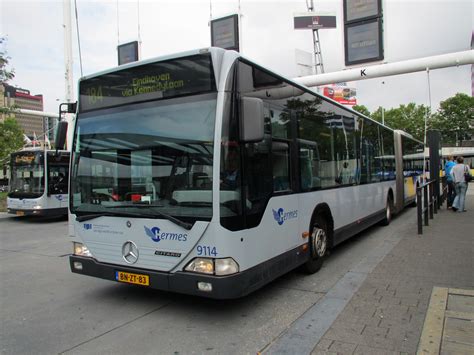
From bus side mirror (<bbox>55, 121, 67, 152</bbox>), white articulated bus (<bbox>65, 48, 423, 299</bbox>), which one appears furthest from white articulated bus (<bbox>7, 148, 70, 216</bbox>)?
white articulated bus (<bbox>65, 48, 423, 299</bbox>)

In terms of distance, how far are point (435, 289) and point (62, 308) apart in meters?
4.92

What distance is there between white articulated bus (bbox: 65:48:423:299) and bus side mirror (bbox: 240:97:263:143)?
11mm

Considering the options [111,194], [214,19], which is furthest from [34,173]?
[111,194]

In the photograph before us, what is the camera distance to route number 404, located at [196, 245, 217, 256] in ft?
13.0

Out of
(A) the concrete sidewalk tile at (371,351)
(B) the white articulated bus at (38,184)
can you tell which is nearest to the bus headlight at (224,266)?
(A) the concrete sidewalk tile at (371,351)

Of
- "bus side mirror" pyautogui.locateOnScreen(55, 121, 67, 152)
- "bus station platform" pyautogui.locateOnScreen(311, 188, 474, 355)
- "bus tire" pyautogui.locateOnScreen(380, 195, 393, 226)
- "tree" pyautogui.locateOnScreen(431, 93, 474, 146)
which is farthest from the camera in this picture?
"tree" pyautogui.locateOnScreen(431, 93, 474, 146)

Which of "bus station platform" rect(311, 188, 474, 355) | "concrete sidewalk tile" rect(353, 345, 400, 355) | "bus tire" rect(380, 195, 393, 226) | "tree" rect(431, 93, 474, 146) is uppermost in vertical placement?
"tree" rect(431, 93, 474, 146)

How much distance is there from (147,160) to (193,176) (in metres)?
0.70

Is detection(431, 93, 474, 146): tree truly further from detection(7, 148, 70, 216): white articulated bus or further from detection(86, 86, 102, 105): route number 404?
detection(86, 86, 102, 105): route number 404

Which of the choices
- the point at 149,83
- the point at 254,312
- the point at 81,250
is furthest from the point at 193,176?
the point at 81,250

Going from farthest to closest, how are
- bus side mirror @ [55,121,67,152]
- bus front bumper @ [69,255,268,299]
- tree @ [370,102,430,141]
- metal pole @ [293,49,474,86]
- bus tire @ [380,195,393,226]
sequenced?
1. tree @ [370,102,430,141]
2. metal pole @ [293,49,474,86]
3. bus tire @ [380,195,393,226]
4. bus side mirror @ [55,121,67,152]
5. bus front bumper @ [69,255,268,299]

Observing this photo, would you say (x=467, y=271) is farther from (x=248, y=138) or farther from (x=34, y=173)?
(x=34, y=173)

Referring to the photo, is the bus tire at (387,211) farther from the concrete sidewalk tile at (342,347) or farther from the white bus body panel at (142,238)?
the white bus body panel at (142,238)

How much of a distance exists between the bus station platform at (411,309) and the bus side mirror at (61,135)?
4251 mm
